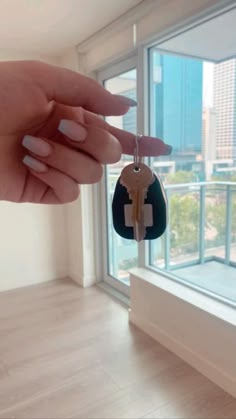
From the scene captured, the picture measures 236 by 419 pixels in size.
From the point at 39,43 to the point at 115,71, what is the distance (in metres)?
0.73

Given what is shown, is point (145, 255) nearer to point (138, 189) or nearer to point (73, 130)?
point (138, 189)

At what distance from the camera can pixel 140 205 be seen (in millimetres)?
572

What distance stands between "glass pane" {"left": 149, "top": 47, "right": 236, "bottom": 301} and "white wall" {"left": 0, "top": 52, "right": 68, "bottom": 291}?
135 cm

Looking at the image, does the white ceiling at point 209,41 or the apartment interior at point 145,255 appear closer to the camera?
the apartment interior at point 145,255

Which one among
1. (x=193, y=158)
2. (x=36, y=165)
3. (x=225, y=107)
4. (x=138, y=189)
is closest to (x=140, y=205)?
(x=138, y=189)

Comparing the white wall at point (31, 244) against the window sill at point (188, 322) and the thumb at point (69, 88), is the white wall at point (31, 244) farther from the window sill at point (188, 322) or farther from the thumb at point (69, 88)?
the thumb at point (69, 88)

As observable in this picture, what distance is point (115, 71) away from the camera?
9.01ft

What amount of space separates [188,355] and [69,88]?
1979 millimetres

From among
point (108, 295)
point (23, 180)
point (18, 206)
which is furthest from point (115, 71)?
point (23, 180)

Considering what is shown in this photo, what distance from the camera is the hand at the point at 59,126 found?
430mm

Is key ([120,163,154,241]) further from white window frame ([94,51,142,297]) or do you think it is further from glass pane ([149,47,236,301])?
white window frame ([94,51,142,297])

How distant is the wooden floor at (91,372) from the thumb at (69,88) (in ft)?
5.42

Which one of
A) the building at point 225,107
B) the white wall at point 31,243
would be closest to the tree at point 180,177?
the building at point 225,107

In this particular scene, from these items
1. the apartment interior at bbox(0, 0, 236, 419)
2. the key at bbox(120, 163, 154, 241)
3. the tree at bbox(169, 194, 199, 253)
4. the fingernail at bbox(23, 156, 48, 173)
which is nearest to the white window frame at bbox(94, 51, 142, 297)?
the apartment interior at bbox(0, 0, 236, 419)
